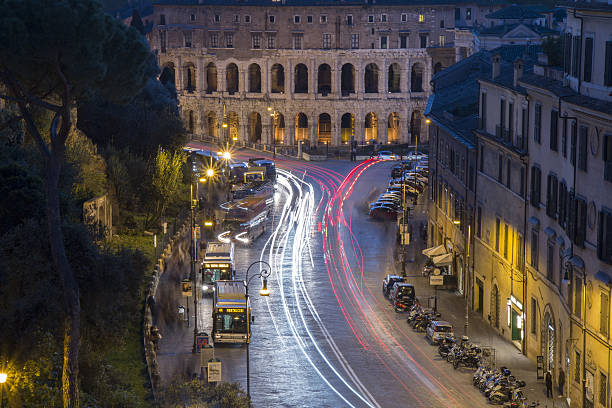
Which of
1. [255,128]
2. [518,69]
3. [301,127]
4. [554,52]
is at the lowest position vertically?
[255,128]

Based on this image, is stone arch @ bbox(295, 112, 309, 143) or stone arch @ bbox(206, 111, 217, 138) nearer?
stone arch @ bbox(206, 111, 217, 138)

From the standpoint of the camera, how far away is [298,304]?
67938 mm

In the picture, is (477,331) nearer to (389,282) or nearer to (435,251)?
(389,282)

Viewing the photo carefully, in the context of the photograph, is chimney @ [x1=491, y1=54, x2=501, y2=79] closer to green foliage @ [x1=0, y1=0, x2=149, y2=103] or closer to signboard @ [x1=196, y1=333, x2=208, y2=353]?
signboard @ [x1=196, y1=333, x2=208, y2=353]

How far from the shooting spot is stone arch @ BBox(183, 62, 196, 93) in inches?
6211

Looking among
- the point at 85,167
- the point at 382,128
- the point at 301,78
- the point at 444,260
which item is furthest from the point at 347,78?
the point at 85,167

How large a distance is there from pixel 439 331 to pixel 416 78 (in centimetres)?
10244

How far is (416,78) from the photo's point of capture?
158125 mm

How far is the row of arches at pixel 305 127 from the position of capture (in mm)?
155250

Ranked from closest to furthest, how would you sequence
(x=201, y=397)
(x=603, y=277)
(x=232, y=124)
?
(x=603, y=277), (x=201, y=397), (x=232, y=124)

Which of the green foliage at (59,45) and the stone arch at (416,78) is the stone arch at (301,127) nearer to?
the stone arch at (416,78)

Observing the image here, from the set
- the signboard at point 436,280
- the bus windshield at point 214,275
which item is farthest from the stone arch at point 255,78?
the signboard at point 436,280

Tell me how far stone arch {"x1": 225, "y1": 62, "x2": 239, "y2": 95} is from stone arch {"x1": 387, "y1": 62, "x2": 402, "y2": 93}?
2170cm

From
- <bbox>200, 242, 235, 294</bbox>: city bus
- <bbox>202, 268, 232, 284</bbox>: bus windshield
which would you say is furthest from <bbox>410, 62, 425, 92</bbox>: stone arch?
<bbox>202, 268, 232, 284</bbox>: bus windshield
